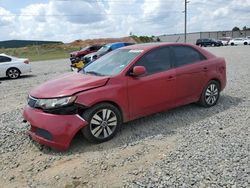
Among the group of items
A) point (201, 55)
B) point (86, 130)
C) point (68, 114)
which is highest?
point (201, 55)

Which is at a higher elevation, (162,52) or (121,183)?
(162,52)

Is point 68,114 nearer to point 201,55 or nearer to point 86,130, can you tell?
point 86,130

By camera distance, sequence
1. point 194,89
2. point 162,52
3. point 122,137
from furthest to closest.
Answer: point 194,89 → point 162,52 → point 122,137

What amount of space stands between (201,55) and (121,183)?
158 inches

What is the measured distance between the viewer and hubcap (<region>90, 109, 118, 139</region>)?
4.72m

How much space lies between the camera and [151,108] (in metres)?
5.49

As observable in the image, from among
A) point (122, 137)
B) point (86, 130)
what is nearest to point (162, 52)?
point (122, 137)

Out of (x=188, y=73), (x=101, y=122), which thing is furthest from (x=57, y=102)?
(x=188, y=73)

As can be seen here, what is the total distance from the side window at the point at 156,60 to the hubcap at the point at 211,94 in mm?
1373

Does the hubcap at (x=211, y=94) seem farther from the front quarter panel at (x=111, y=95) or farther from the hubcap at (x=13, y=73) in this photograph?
the hubcap at (x=13, y=73)

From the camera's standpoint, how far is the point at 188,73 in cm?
608

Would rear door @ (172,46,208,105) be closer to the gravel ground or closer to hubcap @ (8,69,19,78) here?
A: the gravel ground

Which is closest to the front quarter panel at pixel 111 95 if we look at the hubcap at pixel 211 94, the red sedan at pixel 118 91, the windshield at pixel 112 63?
the red sedan at pixel 118 91

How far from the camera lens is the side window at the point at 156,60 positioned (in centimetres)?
550
